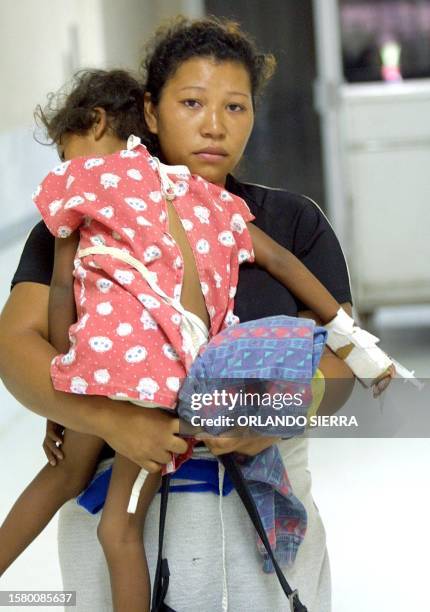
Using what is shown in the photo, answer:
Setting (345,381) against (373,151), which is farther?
(373,151)

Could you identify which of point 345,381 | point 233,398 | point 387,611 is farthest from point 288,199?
point 387,611

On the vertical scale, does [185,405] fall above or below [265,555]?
above

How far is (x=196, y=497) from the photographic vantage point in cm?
182

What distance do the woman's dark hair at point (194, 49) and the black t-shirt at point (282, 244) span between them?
182 mm

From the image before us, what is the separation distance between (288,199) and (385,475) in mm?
1323

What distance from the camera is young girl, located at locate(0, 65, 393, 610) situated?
5.20ft

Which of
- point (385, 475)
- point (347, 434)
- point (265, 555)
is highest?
point (347, 434)

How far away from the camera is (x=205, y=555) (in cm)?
183

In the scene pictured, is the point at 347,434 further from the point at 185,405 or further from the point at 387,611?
the point at 387,611

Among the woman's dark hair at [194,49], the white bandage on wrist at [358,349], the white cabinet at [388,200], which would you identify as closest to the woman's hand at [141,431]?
the white bandage on wrist at [358,349]

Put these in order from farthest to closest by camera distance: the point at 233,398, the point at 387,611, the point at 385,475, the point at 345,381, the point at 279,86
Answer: the point at 279,86, the point at 385,475, the point at 387,611, the point at 345,381, the point at 233,398

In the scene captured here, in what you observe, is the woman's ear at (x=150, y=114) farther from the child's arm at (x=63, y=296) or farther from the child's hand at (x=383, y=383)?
the child's hand at (x=383, y=383)

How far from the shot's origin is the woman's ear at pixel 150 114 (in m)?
1.87

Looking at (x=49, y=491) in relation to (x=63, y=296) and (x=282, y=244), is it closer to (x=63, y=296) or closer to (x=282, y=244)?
(x=63, y=296)
